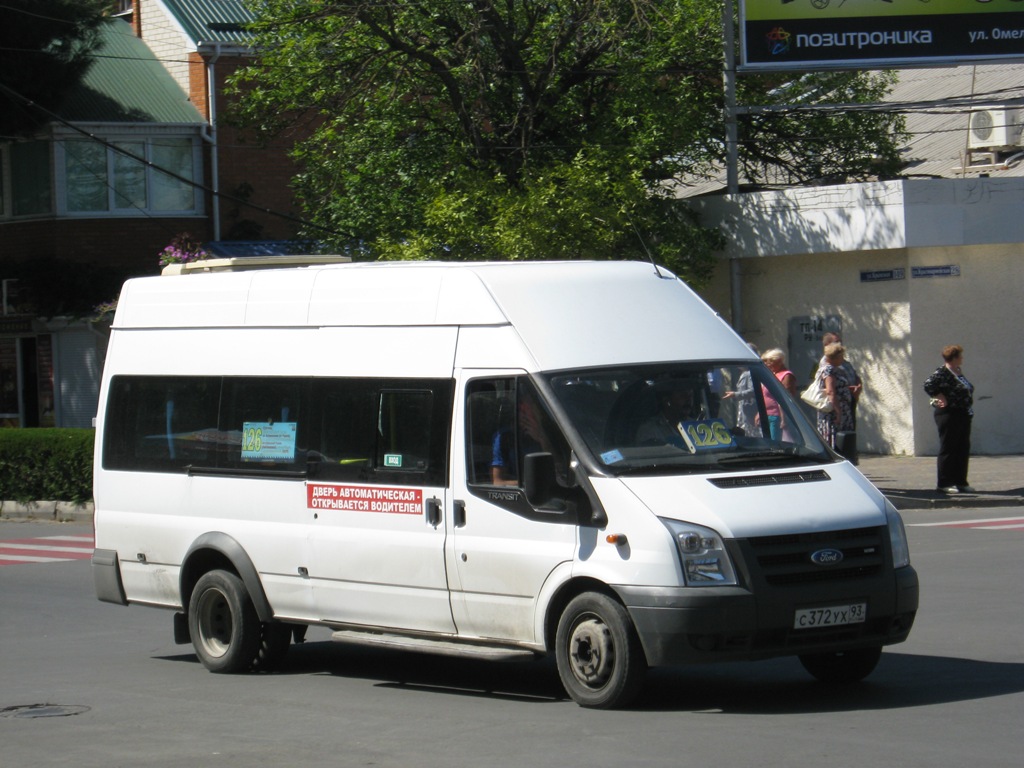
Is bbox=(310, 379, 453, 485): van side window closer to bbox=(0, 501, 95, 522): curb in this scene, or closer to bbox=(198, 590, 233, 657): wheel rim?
bbox=(198, 590, 233, 657): wheel rim

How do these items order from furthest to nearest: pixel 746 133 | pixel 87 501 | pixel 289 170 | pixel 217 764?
1. pixel 289 170
2. pixel 746 133
3. pixel 87 501
4. pixel 217 764

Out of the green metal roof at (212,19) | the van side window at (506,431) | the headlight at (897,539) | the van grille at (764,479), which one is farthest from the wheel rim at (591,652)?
the green metal roof at (212,19)

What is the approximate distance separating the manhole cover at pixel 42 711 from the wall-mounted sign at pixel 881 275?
17482 millimetres

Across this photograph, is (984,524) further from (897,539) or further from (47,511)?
(47,511)

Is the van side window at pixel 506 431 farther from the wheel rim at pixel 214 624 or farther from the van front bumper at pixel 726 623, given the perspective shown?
the wheel rim at pixel 214 624

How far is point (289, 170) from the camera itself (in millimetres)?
32938

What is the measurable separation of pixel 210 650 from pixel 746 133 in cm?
2086

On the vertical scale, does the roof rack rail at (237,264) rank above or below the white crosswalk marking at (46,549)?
above

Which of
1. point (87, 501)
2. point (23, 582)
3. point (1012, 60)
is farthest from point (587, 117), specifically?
point (23, 582)

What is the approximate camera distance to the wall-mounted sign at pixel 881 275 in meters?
23.6

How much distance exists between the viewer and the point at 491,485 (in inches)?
324

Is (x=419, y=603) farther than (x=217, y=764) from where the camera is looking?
Yes

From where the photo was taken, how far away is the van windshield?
26.0 ft

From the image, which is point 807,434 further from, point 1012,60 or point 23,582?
point 1012,60
